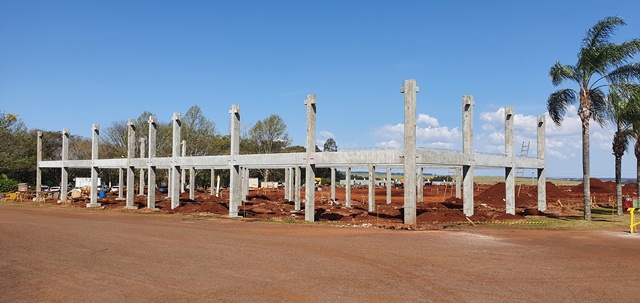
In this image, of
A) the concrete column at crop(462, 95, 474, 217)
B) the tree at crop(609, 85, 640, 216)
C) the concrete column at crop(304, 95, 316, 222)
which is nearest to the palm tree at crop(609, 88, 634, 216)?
the tree at crop(609, 85, 640, 216)

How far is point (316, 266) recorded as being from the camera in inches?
458

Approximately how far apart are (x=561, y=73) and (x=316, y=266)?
1945 cm

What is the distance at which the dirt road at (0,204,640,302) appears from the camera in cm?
903

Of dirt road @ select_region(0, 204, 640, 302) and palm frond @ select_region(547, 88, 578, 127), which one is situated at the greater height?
palm frond @ select_region(547, 88, 578, 127)

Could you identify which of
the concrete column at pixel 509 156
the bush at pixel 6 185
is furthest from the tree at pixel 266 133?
the concrete column at pixel 509 156

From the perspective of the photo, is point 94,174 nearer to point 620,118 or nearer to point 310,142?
point 310,142

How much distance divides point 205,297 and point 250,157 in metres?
17.9

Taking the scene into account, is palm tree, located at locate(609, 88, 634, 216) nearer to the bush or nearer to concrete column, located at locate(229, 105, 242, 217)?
concrete column, located at locate(229, 105, 242, 217)

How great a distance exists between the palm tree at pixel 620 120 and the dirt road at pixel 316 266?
8003 millimetres

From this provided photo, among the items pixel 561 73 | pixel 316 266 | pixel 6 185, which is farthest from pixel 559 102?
pixel 6 185

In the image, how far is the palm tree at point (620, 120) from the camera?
23266mm

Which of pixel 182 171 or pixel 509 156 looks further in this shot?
pixel 182 171

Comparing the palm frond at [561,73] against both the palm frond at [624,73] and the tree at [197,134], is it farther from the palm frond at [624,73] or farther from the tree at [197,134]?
the tree at [197,134]

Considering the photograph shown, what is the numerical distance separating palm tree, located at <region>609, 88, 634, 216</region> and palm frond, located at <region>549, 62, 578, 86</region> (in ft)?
6.76
